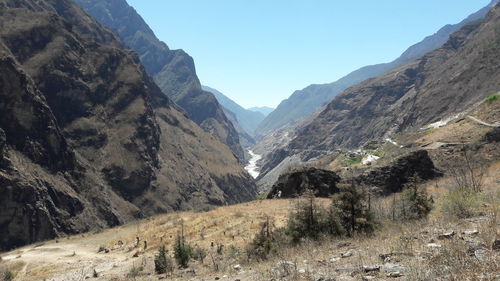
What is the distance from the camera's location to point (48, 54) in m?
114

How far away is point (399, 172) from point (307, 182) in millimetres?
8731

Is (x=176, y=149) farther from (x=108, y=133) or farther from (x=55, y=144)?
(x=55, y=144)

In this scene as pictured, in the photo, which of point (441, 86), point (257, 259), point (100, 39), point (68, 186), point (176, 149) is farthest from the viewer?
point (100, 39)

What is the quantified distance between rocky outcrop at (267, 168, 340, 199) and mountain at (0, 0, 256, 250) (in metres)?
58.0

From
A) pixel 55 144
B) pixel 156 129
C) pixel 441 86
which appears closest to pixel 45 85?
pixel 55 144

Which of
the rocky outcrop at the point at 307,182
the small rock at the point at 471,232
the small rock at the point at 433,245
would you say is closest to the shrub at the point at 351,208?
the small rock at the point at 471,232

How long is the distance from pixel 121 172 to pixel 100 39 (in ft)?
365

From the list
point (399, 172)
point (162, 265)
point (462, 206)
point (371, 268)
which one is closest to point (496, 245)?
point (371, 268)

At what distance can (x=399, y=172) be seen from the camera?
34.8 m

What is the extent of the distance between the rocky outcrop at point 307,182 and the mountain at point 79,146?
58.0 m

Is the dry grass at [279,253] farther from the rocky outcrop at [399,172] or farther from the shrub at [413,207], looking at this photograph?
the rocky outcrop at [399,172]

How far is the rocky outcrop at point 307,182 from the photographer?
33.4 meters

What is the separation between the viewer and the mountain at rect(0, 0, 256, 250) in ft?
255

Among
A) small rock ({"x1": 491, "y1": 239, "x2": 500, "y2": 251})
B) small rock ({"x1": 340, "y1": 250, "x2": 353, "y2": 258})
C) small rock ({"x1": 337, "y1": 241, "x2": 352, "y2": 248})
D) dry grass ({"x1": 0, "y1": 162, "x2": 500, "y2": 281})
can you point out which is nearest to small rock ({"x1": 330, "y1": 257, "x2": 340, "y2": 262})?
dry grass ({"x1": 0, "y1": 162, "x2": 500, "y2": 281})
